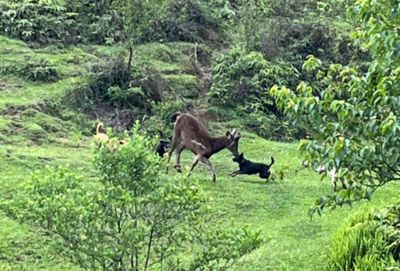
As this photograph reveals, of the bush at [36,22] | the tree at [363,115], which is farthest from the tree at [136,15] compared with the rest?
the tree at [363,115]

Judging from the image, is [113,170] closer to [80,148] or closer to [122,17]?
[80,148]

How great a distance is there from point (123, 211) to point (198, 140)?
5829 millimetres

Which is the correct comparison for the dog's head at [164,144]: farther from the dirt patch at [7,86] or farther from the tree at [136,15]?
the dirt patch at [7,86]

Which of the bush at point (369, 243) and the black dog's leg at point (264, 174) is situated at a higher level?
the bush at point (369, 243)

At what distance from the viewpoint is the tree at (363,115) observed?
5.64 meters

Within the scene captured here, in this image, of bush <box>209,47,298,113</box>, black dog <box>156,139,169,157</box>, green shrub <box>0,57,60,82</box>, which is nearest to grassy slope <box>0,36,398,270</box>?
green shrub <box>0,57,60,82</box>

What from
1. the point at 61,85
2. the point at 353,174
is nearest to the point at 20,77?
the point at 61,85

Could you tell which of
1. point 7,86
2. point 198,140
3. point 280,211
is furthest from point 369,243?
point 7,86

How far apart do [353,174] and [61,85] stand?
1141cm

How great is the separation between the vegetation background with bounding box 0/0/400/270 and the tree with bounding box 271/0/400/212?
0.05 ft

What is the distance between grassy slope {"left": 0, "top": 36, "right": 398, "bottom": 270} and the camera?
9.11 meters

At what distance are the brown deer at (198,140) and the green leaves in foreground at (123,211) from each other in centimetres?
A: 534

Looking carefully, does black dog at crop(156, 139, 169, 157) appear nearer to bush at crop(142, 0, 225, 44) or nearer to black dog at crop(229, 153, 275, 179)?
black dog at crop(229, 153, 275, 179)

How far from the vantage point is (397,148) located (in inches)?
218
